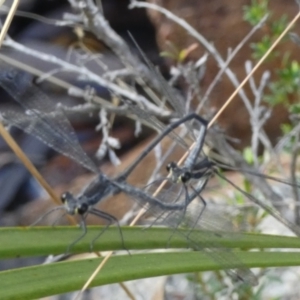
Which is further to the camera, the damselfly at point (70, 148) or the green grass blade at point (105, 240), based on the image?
the damselfly at point (70, 148)

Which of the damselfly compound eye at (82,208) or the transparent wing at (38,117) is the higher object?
the transparent wing at (38,117)

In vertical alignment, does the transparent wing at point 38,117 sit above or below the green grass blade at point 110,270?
above

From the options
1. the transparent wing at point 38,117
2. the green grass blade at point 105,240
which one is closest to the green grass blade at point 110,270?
the green grass blade at point 105,240

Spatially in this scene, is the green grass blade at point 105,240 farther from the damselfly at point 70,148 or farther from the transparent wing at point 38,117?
the transparent wing at point 38,117

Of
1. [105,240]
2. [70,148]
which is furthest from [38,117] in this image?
[105,240]

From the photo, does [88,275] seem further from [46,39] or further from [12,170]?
[46,39]

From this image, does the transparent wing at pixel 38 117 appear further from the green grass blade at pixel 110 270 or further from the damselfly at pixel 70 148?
the green grass blade at pixel 110 270

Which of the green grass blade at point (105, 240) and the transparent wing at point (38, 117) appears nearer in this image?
the green grass blade at point (105, 240)

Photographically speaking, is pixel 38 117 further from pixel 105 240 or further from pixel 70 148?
pixel 105 240

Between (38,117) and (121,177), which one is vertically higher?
(38,117)

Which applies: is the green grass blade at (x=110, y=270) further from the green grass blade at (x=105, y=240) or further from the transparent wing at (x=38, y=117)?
the transparent wing at (x=38, y=117)
